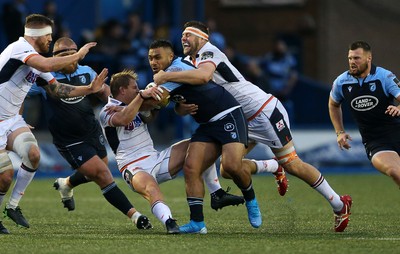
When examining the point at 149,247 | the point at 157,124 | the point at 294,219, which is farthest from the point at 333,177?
the point at 149,247

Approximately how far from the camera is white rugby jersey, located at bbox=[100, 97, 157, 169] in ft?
35.0

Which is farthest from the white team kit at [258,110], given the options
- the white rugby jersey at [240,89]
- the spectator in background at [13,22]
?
the spectator in background at [13,22]

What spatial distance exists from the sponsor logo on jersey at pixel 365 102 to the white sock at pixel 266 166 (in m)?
1.13

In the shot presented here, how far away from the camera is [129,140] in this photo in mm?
10719

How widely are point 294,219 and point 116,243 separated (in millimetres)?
2813

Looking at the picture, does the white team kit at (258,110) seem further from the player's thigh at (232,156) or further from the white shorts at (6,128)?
the white shorts at (6,128)

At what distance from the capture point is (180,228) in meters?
10.3

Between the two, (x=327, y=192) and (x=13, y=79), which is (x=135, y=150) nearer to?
(x=13, y=79)

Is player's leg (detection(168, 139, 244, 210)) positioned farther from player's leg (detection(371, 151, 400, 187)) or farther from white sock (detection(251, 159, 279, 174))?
player's leg (detection(371, 151, 400, 187))

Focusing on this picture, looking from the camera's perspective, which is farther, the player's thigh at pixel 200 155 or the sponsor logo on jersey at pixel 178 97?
the sponsor logo on jersey at pixel 178 97

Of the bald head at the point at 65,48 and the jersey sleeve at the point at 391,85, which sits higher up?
the bald head at the point at 65,48

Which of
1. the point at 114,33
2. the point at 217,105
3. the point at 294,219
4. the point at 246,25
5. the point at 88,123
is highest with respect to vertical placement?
the point at 217,105

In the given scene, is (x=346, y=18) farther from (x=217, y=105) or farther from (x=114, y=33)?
(x=217, y=105)

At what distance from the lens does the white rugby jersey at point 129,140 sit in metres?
10.7
